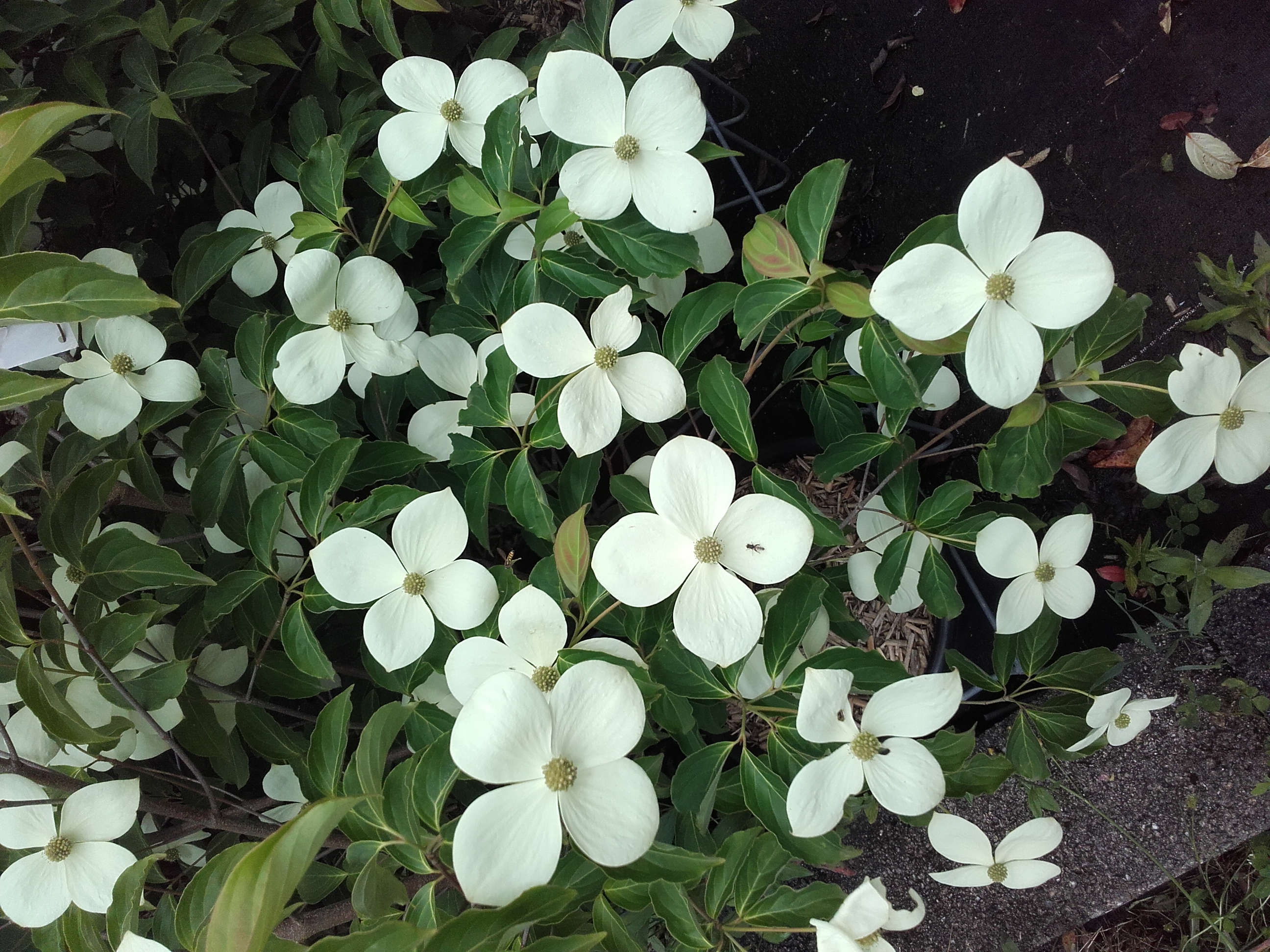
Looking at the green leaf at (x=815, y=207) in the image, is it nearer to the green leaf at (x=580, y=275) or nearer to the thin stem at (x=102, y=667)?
the green leaf at (x=580, y=275)

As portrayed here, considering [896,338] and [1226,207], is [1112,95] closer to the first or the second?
[1226,207]

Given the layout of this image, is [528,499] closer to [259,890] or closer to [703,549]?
[703,549]

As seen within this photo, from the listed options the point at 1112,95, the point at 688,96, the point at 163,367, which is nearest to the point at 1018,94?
the point at 1112,95

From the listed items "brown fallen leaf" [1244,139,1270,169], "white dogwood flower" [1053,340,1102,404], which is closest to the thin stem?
"white dogwood flower" [1053,340,1102,404]

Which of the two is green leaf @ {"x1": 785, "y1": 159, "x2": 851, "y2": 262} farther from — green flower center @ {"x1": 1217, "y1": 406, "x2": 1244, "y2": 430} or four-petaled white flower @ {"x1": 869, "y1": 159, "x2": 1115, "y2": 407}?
green flower center @ {"x1": 1217, "y1": 406, "x2": 1244, "y2": 430}

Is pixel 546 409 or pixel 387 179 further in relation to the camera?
pixel 387 179

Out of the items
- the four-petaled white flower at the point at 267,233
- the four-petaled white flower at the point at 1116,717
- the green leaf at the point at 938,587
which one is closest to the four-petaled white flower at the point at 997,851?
the four-petaled white flower at the point at 1116,717
